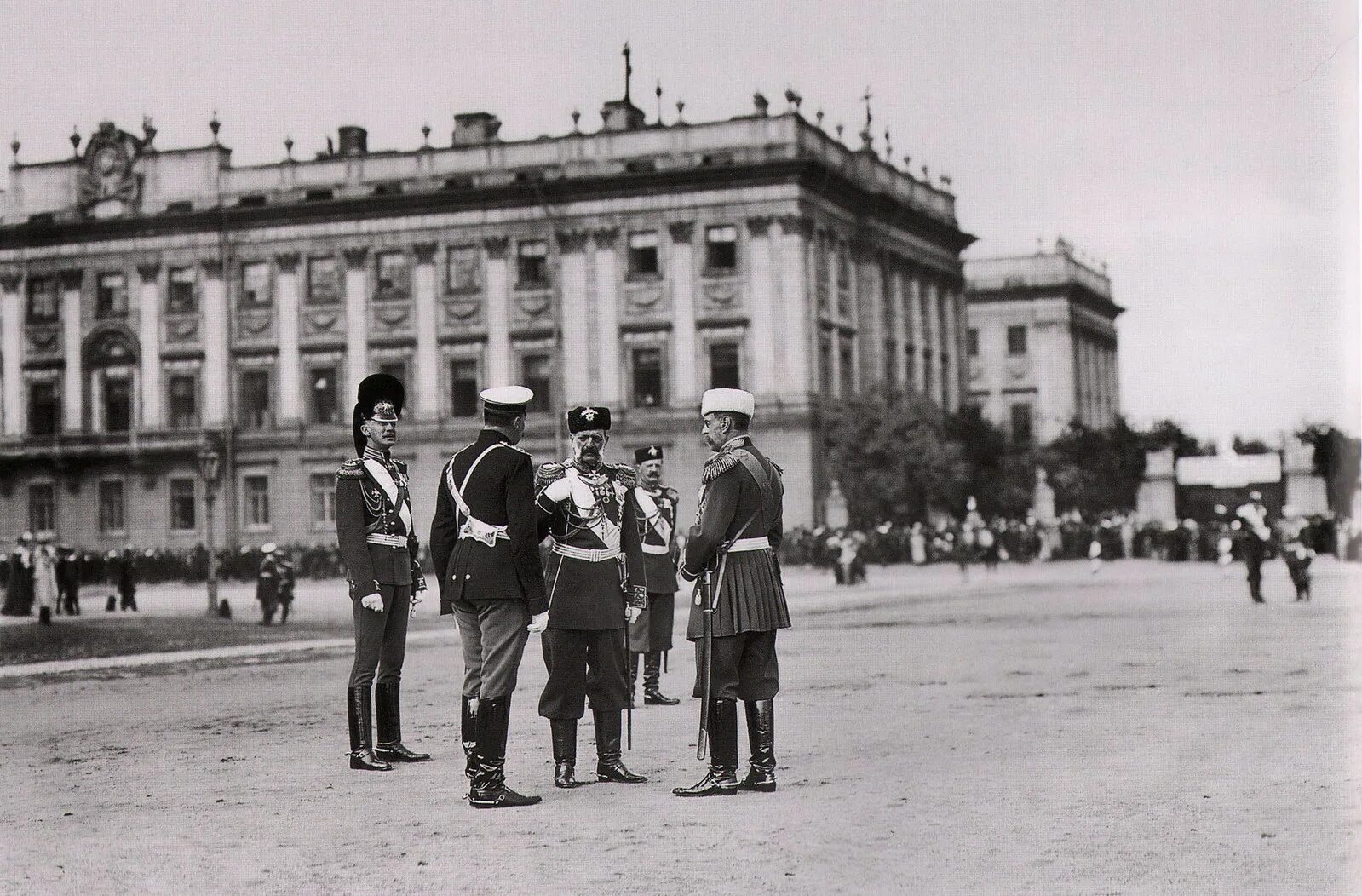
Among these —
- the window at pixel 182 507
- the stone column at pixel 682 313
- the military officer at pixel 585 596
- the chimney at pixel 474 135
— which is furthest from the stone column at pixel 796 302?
the military officer at pixel 585 596

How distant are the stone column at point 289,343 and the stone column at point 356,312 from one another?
1417mm

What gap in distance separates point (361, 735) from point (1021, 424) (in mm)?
49985

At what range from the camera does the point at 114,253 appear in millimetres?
45406

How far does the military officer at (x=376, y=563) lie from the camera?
953 cm

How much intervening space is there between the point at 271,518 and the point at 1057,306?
76.0 ft

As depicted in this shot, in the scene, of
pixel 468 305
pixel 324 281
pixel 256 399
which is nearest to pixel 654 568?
pixel 468 305

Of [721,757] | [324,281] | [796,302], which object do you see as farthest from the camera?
[324,281]

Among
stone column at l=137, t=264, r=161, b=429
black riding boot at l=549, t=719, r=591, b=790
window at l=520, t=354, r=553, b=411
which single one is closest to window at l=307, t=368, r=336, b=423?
stone column at l=137, t=264, r=161, b=429

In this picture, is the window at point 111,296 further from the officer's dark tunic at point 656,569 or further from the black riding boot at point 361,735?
the black riding boot at point 361,735

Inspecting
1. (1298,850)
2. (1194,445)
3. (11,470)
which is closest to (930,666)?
(1298,850)

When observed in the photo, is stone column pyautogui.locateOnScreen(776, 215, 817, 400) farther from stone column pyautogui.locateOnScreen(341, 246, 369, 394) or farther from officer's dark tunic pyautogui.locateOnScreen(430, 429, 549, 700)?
officer's dark tunic pyautogui.locateOnScreen(430, 429, 549, 700)

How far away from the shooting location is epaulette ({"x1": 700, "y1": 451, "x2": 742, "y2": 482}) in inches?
334

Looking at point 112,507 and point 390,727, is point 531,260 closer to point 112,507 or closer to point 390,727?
point 112,507

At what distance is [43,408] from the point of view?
38875mm
